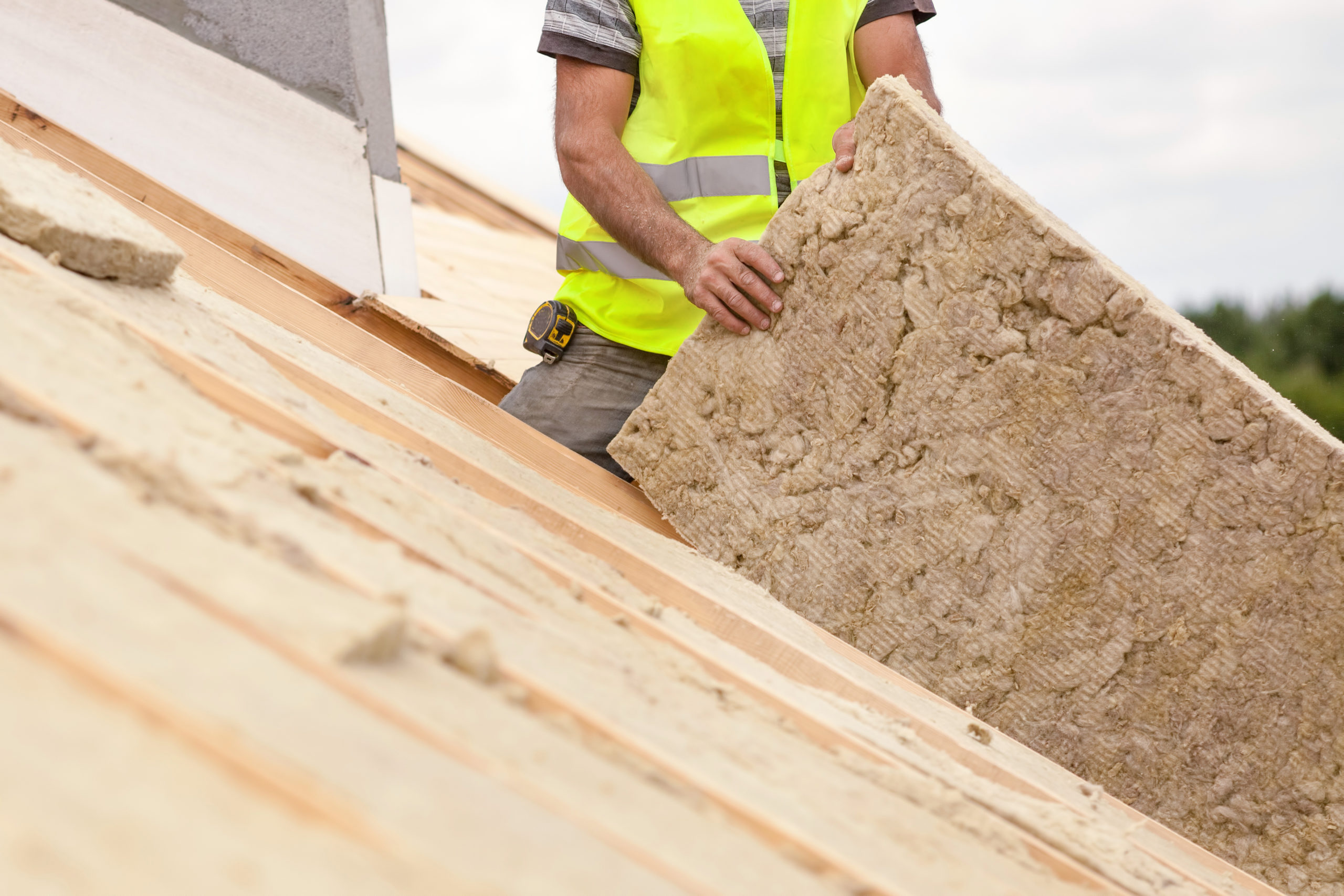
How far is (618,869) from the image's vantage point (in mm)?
734

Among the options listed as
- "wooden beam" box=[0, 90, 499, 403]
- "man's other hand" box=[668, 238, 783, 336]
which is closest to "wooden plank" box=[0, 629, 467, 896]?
"man's other hand" box=[668, 238, 783, 336]

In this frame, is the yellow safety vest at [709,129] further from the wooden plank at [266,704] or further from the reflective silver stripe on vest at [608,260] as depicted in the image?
the wooden plank at [266,704]

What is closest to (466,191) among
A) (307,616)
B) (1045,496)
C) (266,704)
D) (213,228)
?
(213,228)

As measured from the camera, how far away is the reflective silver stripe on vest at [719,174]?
279 cm

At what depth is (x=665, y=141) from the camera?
9.19ft

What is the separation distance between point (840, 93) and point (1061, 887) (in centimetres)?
226

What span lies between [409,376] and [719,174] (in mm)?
1026

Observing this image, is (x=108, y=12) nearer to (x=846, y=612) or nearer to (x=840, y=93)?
(x=840, y=93)

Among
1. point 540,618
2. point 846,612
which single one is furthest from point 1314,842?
point 540,618

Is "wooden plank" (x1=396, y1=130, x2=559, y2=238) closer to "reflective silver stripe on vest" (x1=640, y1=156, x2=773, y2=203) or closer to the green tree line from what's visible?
"reflective silver stripe on vest" (x1=640, y1=156, x2=773, y2=203)

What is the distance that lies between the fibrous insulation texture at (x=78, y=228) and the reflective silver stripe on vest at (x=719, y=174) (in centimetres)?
141

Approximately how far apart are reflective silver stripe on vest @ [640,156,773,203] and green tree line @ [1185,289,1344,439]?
14033 mm

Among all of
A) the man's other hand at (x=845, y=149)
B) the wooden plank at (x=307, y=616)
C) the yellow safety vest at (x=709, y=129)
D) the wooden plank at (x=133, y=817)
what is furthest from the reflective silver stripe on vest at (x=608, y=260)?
the wooden plank at (x=133, y=817)

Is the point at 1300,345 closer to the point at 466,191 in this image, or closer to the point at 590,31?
the point at 466,191
